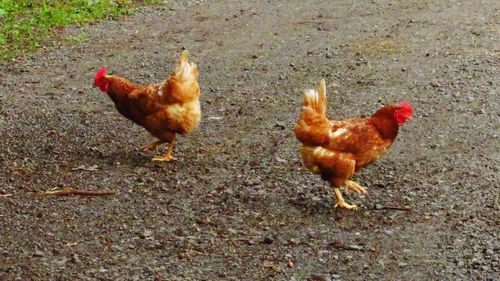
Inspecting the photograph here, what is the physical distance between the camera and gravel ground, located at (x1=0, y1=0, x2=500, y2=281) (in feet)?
18.0

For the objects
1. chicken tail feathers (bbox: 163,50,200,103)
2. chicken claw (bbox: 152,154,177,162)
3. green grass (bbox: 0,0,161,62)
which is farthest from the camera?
green grass (bbox: 0,0,161,62)

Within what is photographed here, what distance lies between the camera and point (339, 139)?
609 cm

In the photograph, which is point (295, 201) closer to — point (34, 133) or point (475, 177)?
point (475, 177)

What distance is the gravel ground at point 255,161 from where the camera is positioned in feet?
18.0

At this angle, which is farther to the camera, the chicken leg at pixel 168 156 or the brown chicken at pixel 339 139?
the chicken leg at pixel 168 156

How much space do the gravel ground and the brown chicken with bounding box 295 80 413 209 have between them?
0.29m

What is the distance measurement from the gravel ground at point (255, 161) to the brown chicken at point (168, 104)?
29 cm

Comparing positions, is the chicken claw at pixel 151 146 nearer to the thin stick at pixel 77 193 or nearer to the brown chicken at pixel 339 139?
the thin stick at pixel 77 193

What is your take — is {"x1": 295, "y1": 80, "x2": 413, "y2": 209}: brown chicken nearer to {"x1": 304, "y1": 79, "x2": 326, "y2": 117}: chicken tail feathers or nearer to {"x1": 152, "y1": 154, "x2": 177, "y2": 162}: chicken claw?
{"x1": 304, "y1": 79, "x2": 326, "y2": 117}: chicken tail feathers

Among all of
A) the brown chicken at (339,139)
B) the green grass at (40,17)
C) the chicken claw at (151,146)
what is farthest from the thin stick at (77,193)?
the green grass at (40,17)

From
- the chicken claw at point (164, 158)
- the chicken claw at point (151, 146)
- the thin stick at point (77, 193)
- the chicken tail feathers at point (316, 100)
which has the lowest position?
the thin stick at point (77, 193)

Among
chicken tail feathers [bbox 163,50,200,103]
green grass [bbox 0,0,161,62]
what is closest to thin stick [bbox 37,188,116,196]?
chicken tail feathers [bbox 163,50,200,103]

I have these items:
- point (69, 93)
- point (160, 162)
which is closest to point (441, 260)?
point (160, 162)

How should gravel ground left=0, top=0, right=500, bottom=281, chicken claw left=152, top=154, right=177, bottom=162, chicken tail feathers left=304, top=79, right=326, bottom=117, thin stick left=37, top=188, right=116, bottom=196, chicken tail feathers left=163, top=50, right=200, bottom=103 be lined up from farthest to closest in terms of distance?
chicken claw left=152, top=154, right=177, bottom=162 < chicken tail feathers left=163, top=50, right=200, bottom=103 < thin stick left=37, top=188, right=116, bottom=196 < chicken tail feathers left=304, top=79, right=326, bottom=117 < gravel ground left=0, top=0, right=500, bottom=281
